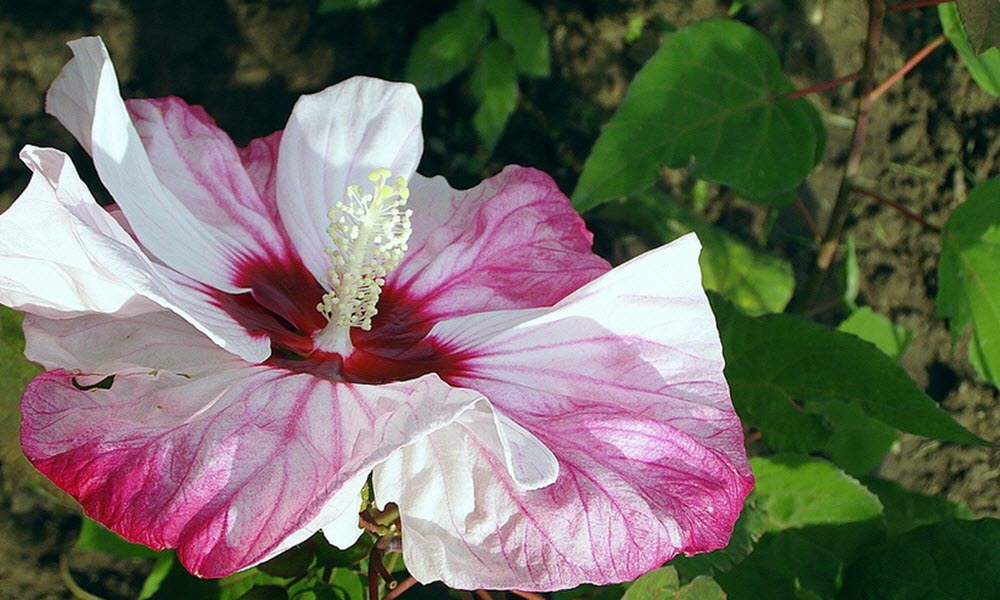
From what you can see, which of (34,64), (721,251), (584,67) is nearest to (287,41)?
(34,64)

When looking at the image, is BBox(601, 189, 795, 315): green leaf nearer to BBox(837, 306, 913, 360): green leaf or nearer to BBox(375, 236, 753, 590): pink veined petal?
BBox(837, 306, 913, 360): green leaf

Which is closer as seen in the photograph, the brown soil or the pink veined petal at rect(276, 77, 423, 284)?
the pink veined petal at rect(276, 77, 423, 284)

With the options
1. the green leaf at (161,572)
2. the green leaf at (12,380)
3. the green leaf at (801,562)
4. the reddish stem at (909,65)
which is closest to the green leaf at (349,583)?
the green leaf at (161,572)

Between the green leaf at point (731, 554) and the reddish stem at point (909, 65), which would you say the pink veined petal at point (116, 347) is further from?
the reddish stem at point (909, 65)

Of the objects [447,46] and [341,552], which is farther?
[447,46]

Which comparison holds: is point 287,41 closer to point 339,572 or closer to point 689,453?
point 339,572

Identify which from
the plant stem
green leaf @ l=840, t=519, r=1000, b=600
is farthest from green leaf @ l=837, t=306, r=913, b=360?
green leaf @ l=840, t=519, r=1000, b=600

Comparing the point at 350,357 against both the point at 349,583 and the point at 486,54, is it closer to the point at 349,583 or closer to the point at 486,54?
the point at 349,583

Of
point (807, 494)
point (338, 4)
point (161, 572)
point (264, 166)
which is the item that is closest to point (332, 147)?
point (264, 166)
